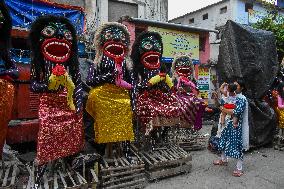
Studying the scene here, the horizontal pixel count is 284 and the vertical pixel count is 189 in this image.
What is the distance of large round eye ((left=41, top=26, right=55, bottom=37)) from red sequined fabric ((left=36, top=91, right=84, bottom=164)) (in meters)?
0.78

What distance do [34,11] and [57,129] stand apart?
23.3 ft

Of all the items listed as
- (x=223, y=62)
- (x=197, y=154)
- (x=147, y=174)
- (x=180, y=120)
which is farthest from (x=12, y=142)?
(x=223, y=62)

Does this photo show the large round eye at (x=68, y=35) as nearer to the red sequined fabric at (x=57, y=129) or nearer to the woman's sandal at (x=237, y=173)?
the red sequined fabric at (x=57, y=129)

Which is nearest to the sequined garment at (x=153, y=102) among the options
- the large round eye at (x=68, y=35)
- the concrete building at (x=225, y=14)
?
the large round eye at (x=68, y=35)

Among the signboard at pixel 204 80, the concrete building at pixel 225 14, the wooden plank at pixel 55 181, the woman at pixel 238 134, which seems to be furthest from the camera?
the concrete building at pixel 225 14

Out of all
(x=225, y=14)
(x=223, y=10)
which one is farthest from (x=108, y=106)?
(x=223, y=10)

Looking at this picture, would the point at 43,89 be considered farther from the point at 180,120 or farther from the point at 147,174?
the point at 180,120

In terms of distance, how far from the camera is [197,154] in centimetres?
589

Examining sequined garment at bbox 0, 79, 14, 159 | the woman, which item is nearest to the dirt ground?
the woman

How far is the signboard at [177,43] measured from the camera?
530 inches

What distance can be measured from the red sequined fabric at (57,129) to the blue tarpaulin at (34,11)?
216 inches

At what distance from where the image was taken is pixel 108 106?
163 inches

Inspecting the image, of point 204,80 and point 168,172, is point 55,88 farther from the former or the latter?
point 204,80

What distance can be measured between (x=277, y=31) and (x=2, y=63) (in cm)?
1188
